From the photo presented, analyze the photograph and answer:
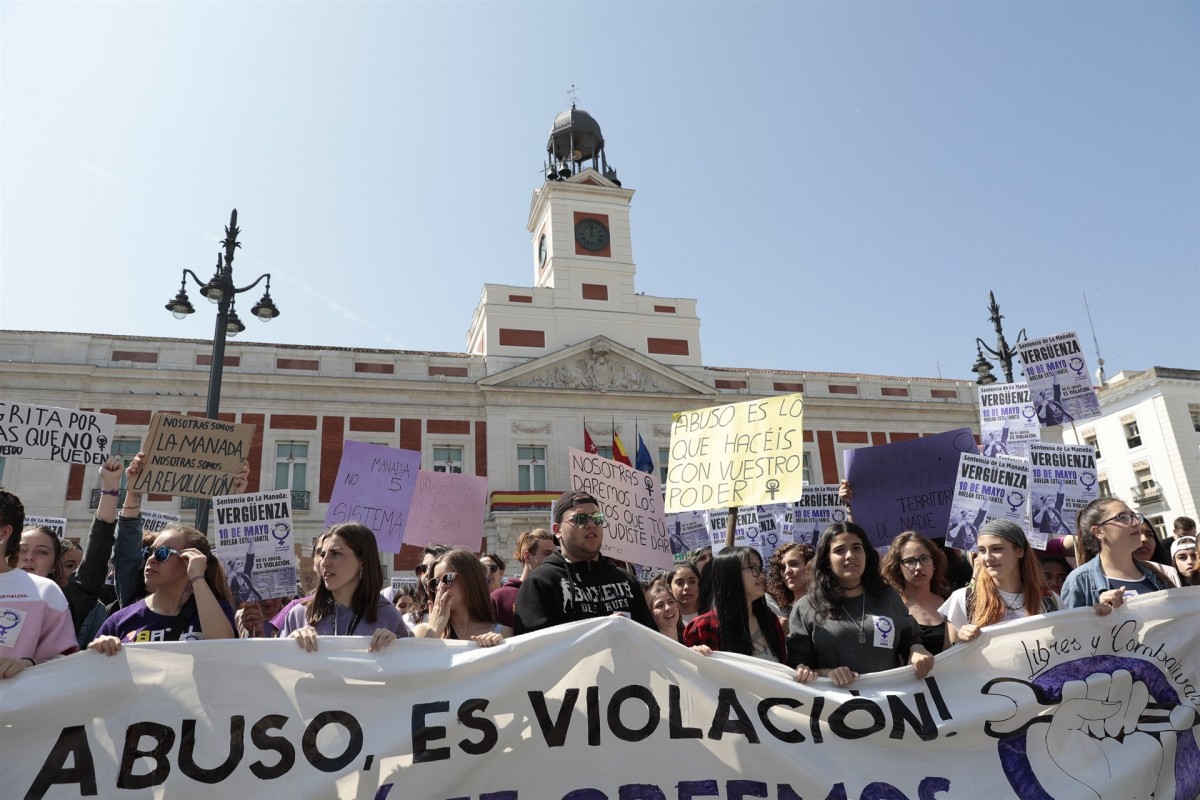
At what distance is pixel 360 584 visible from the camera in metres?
4.33

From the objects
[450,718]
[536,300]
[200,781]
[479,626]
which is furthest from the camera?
[536,300]

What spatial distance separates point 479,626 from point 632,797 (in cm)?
128

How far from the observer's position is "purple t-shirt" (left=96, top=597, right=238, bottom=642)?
4.18 meters

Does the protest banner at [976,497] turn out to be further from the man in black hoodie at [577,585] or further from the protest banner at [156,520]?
the protest banner at [156,520]

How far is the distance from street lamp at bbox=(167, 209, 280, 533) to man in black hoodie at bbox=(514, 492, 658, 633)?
7.86 m

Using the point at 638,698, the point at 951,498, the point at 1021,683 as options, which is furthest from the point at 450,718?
the point at 951,498

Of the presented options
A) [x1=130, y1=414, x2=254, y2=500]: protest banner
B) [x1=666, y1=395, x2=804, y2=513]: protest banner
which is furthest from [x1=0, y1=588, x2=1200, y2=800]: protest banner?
[x1=130, y1=414, x2=254, y2=500]: protest banner

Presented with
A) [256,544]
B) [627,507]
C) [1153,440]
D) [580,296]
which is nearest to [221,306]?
[256,544]

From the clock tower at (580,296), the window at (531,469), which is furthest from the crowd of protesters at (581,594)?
the clock tower at (580,296)

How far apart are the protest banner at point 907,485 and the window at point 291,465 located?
21.5m

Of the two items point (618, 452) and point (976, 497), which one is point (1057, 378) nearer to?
point (976, 497)

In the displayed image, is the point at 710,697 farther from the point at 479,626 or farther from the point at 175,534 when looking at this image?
the point at 175,534

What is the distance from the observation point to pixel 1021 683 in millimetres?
4254

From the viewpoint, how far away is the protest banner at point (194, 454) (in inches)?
324
